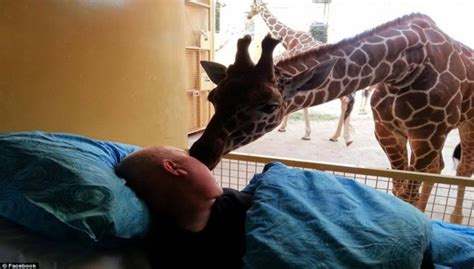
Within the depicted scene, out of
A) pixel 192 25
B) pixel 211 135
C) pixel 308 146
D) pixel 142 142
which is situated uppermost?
pixel 192 25

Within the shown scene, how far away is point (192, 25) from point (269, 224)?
3.16 m

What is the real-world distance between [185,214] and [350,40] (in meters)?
0.91

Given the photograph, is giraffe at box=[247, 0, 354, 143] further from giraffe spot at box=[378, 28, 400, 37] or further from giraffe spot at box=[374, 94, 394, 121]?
giraffe spot at box=[378, 28, 400, 37]

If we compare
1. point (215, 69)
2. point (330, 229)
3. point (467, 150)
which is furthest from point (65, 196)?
point (467, 150)

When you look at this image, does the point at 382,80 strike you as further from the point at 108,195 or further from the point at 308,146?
the point at 308,146

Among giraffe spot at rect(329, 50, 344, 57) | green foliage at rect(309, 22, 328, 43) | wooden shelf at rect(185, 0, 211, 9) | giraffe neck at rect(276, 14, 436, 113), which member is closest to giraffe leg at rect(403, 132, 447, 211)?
giraffe neck at rect(276, 14, 436, 113)

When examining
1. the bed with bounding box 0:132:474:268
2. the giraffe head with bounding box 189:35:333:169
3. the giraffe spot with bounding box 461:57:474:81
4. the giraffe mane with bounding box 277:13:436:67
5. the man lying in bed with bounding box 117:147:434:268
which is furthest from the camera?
the giraffe spot with bounding box 461:57:474:81

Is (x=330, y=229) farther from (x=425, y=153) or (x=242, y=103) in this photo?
(x=425, y=153)

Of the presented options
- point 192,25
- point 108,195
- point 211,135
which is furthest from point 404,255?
point 192,25

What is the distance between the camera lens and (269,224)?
0.49 m

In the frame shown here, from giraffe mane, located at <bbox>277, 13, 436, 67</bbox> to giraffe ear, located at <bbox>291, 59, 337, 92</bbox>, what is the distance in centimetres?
11

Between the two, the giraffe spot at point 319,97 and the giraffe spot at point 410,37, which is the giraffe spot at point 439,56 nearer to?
the giraffe spot at point 410,37

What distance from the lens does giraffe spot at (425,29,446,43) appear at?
117 cm

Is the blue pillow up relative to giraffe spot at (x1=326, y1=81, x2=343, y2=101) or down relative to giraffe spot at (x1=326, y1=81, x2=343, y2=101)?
down
